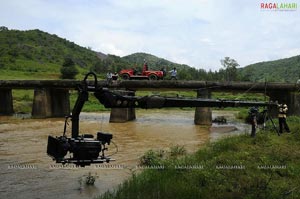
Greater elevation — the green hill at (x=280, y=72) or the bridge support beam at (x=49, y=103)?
the green hill at (x=280, y=72)

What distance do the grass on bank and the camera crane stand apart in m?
1.79

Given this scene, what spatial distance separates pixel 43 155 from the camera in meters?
16.2

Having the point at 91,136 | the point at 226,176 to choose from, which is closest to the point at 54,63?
the point at 226,176

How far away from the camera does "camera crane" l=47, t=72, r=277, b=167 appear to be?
21.4 ft

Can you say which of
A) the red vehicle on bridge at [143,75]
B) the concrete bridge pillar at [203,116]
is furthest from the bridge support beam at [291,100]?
the red vehicle on bridge at [143,75]

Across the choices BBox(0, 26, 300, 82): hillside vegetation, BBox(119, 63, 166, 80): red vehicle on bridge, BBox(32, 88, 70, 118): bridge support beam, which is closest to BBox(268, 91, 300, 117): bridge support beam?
BBox(119, 63, 166, 80): red vehicle on bridge

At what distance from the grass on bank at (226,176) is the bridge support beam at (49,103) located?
26.0 m

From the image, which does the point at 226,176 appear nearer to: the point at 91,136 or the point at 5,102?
the point at 91,136

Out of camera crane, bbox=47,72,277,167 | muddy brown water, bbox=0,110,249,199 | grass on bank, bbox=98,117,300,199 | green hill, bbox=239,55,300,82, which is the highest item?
green hill, bbox=239,55,300,82

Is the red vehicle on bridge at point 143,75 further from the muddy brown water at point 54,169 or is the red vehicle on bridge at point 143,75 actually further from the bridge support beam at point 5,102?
the bridge support beam at point 5,102

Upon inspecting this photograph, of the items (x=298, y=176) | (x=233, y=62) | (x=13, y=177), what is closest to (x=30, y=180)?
(x=13, y=177)

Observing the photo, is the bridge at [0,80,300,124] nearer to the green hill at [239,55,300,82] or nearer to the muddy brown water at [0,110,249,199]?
the muddy brown water at [0,110,249,199]

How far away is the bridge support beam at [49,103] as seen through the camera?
122 ft

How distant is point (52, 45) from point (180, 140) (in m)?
108
